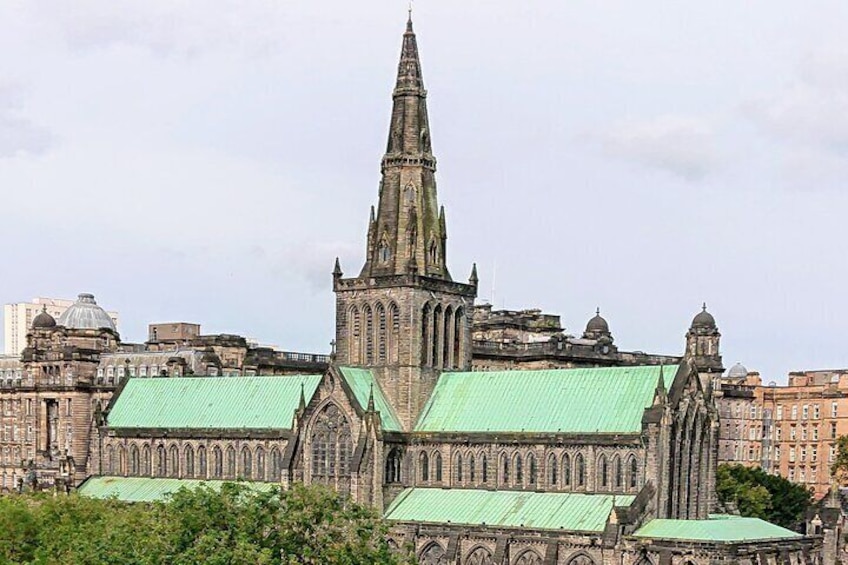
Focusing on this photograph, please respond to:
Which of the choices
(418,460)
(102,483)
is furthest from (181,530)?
(102,483)

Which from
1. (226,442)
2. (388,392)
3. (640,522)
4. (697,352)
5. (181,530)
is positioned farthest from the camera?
(697,352)

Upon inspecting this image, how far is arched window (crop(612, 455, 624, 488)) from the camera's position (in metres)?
108

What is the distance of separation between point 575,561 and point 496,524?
24.2ft

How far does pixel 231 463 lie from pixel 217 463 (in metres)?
1.84

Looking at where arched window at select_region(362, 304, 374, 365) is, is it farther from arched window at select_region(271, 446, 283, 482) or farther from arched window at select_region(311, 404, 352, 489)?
arched window at select_region(271, 446, 283, 482)

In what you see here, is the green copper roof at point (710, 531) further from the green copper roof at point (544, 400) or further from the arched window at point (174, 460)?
the arched window at point (174, 460)

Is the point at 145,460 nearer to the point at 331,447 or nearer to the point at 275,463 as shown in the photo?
the point at 275,463

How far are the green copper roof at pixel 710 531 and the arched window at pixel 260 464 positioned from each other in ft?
122

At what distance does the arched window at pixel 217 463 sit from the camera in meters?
132

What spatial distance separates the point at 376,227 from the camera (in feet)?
413

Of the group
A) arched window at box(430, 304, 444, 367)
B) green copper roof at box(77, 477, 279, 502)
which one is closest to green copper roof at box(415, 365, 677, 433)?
arched window at box(430, 304, 444, 367)

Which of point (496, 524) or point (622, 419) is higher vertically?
point (622, 419)

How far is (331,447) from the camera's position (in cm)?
12219

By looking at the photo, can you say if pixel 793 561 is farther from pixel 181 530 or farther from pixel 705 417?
pixel 181 530
